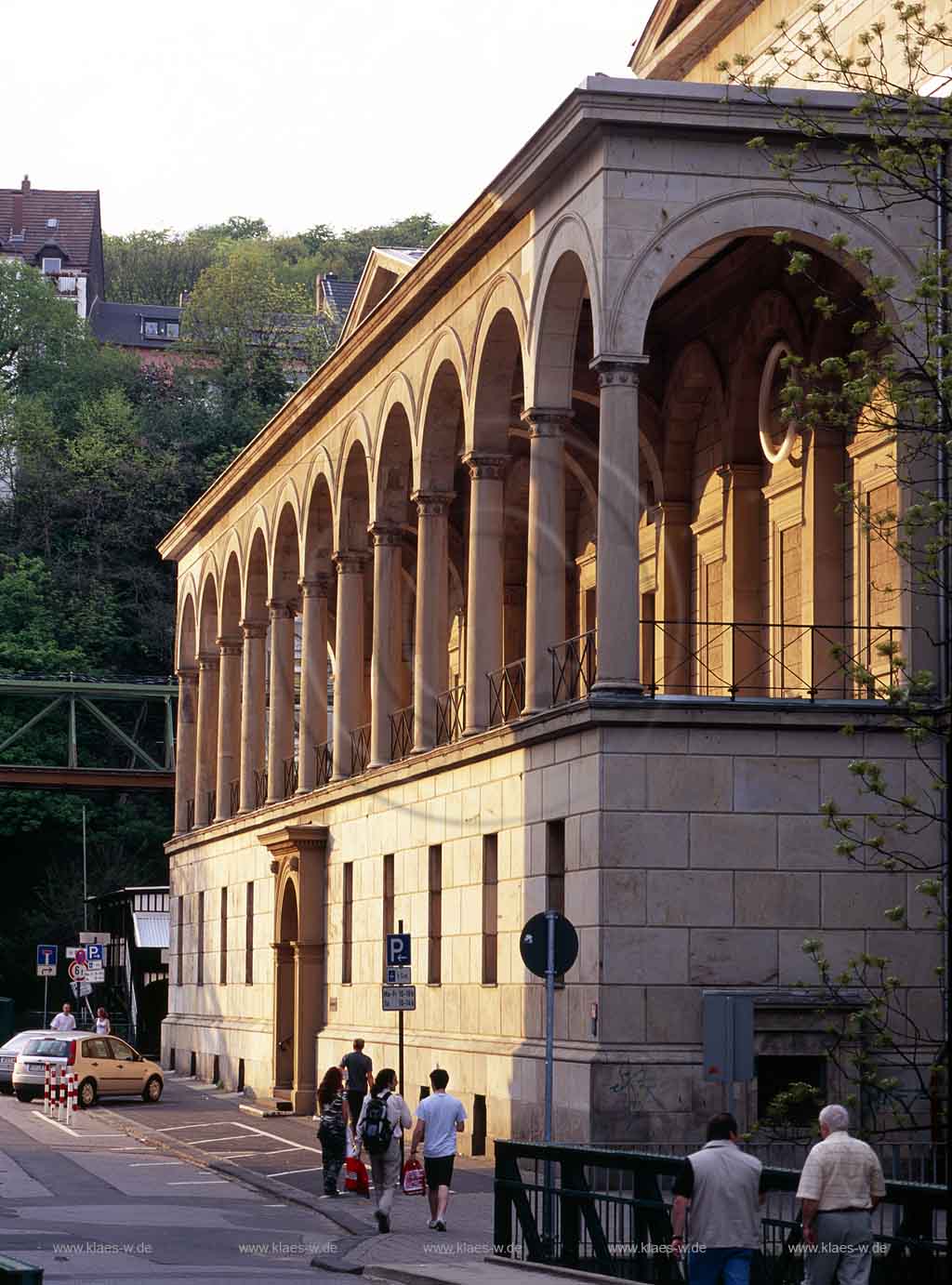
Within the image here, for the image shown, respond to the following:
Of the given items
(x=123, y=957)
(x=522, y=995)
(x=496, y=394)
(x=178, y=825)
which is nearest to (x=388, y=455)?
(x=496, y=394)

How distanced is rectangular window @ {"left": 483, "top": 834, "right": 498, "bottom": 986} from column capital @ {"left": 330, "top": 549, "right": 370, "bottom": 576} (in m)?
12.0

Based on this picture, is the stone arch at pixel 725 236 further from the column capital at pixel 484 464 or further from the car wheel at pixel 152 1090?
the car wheel at pixel 152 1090

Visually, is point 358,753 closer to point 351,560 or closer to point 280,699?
point 351,560

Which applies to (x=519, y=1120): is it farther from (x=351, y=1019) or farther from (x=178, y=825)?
(x=178, y=825)

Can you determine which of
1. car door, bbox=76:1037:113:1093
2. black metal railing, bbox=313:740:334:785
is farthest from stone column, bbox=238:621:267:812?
car door, bbox=76:1037:113:1093

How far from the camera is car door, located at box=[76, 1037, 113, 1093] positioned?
4953 centimetres

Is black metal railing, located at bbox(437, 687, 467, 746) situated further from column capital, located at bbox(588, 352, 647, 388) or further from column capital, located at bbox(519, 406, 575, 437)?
column capital, located at bbox(588, 352, 647, 388)

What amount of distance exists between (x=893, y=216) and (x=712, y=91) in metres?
2.66

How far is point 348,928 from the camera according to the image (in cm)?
4397

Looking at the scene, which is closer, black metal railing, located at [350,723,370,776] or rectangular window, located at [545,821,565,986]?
rectangular window, located at [545,821,565,986]

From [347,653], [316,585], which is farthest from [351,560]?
[316,585]

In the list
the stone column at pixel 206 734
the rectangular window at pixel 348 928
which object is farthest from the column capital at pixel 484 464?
the stone column at pixel 206 734

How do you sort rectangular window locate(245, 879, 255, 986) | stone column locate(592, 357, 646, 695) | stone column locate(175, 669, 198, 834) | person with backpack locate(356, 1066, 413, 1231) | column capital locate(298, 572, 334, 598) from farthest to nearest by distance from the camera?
1. stone column locate(175, 669, 198, 834)
2. rectangular window locate(245, 879, 255, 986)
3. column capital locate(298, 572, 334, 598)
4. stone column locate(592, 357, 646, 695)
5. person with backpack locate(356, 1066, 413, 1231)

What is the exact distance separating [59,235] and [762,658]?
431ft
